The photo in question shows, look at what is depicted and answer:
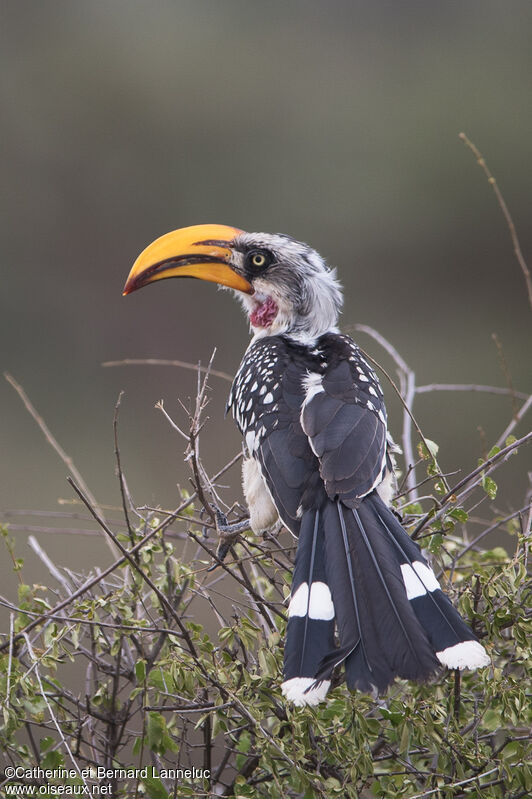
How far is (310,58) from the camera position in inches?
371

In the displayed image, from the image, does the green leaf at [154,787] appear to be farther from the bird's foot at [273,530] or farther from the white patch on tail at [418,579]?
the bird's foot at [273,530]

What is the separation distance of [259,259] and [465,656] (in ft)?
5.03

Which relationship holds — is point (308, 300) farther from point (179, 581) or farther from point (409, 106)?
point (409, 106)

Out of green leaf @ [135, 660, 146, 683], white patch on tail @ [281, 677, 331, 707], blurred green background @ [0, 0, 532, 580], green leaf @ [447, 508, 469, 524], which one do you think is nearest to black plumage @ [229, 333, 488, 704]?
white patch on tail @ [281, 677, 331, 707]

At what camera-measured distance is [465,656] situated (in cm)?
167

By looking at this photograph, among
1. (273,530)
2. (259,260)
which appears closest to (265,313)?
(259,260)

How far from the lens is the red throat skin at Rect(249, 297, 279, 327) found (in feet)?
9.46

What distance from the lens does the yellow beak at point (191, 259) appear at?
2762 millimetres

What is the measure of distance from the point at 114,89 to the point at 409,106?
2728 mm

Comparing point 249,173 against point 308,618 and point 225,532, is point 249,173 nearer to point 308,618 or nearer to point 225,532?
point 225,532

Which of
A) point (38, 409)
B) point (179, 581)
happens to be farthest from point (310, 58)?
point (179, 581)

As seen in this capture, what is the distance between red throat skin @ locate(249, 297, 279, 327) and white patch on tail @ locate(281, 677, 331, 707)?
1415 mm

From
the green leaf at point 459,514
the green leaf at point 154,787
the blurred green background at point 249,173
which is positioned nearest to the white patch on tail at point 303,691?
the green leaf at point 154,787

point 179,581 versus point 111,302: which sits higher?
point 111,302
